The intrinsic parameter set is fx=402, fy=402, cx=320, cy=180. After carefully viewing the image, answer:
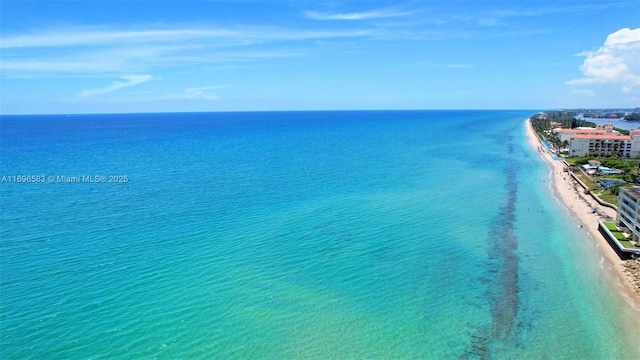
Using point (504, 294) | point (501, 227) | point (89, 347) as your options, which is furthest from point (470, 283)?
point (89, 347)

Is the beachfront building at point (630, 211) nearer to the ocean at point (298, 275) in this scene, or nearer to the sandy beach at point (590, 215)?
the sandy beach at point (590, 215)

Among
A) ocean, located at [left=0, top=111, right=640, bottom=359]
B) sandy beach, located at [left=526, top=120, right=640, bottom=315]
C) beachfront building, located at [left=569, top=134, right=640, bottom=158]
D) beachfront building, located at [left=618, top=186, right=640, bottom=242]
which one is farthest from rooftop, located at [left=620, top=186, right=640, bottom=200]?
beachfront building, located at [left=569, top=134, right=640, bottom=158]

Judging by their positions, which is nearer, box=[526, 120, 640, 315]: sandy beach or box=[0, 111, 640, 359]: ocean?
box=[0, 111, 640, 359]: ocean

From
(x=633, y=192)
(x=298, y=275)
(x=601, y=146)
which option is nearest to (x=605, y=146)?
(x=601, y=146)

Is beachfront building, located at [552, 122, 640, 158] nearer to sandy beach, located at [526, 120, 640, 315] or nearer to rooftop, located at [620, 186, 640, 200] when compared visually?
sandy beach, located at [526, 120, 640, 315]

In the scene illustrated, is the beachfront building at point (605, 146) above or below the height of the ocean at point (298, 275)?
above

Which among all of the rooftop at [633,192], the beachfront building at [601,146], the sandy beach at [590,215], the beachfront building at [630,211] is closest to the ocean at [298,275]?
the sandy beach at [590,215]

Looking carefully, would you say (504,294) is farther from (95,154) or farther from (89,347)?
(95,154)
